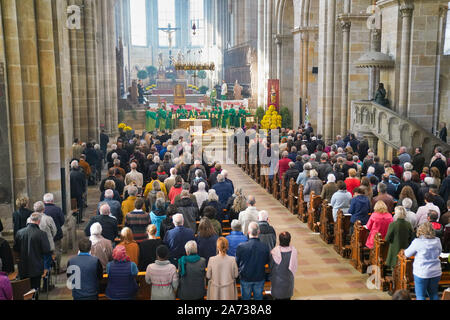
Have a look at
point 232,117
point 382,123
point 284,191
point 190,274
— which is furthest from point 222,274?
point 232,117

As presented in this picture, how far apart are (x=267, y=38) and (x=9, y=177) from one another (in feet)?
77.7

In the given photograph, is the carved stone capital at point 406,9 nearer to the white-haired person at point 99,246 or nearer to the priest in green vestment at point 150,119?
the white-haired person at point 99,246

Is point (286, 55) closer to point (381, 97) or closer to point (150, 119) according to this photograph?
point (150, 119)

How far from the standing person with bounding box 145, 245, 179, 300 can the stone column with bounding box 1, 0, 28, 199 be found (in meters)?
4.67

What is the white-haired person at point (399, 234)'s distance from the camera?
775cm

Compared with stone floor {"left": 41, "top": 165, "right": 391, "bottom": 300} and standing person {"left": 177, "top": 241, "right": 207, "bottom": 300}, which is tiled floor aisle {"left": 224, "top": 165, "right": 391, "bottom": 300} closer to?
stone floor {"left": 41, "top": 165, "right": 391, "bottom": 300}

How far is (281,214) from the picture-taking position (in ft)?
44.4

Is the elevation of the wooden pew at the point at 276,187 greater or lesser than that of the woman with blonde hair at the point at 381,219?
lesser

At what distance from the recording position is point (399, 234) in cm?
775

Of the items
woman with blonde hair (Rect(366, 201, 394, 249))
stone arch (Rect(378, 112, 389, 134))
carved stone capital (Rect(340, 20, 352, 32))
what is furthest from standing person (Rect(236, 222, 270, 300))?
carved stone capital (Rect(340, 20, 352, 32))

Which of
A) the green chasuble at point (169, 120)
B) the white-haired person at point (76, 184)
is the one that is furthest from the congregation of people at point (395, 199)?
the green chasuble at point (169, 120)

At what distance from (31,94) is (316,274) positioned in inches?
264

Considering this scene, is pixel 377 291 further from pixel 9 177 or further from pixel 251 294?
pixel 9 177

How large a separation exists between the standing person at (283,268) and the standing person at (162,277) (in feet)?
4.51
